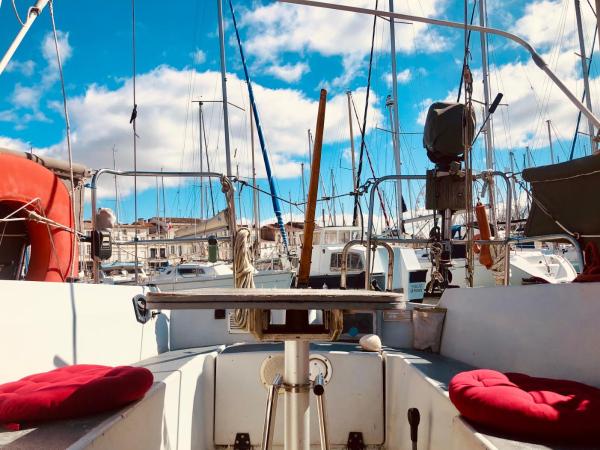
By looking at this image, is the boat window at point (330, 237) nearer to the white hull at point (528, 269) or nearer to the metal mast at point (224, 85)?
the white hull at point (528, 269)

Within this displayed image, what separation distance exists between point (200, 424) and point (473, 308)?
171 cm

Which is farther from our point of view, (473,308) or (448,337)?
(448,337)

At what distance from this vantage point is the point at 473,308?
2865 millimetres

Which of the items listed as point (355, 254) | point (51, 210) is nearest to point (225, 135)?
point (355, 254)

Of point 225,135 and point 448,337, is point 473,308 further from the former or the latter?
point 225,135

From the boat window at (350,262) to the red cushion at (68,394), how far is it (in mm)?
9180

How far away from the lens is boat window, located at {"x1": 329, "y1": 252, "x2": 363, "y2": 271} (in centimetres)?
1091

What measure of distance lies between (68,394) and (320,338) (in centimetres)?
82

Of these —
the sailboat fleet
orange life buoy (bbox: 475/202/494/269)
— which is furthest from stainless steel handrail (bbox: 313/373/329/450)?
orange life buoy (bbox: 475/202/494/269)

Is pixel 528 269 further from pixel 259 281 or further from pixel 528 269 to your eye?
pixel 259 281

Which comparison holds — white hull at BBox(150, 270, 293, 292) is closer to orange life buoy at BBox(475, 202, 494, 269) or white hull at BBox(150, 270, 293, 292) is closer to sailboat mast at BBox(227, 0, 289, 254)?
sailboat mast at BBox(227, 0, 289, 254)

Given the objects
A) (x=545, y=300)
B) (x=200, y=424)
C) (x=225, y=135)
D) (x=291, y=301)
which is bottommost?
(x=200, y=424)

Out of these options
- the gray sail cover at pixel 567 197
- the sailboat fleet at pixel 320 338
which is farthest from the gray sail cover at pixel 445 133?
the gray sail cover at pixel 567 197

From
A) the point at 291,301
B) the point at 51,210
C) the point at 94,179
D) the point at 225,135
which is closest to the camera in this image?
the point at 291,301
